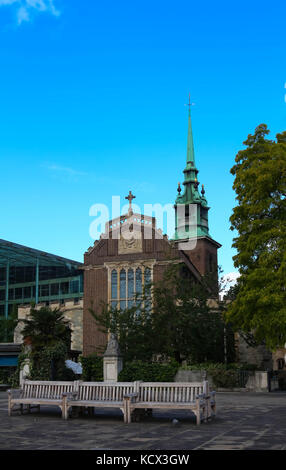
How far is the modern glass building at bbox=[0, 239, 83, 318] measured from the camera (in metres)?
61.8

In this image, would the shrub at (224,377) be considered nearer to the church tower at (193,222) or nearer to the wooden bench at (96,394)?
the wooden bench at (96,394)

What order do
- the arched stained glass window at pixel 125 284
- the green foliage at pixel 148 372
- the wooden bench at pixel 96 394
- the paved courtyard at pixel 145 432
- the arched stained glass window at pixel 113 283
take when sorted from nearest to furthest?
the paved courtyard at pixel 145 432 < the wooden bench at pixel 96 394 < the green foliage at pixel 148 372 < the arched stained glass window at pixel 125 284 < the arched stained glass window at pixel 113 283

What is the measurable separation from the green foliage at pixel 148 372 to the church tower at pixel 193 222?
36.1 meters

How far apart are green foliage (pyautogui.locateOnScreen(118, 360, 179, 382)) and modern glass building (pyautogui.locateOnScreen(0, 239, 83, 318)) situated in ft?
121

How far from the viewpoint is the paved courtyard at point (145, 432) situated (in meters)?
7.90

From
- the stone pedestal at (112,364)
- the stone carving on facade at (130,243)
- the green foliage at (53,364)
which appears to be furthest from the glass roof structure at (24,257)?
the stone pedestal at (112,364)

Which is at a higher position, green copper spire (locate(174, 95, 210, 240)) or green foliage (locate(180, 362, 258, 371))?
green copper spire (locate(174, 95, 210, 240))

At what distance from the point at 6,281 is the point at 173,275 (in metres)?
35.8

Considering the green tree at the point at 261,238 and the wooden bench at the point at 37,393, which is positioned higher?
the green tree at the point at 261,238

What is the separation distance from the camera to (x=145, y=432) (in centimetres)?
947

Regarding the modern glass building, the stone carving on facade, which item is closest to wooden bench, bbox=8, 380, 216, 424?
the stone carving on facade

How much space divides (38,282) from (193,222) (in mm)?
20308

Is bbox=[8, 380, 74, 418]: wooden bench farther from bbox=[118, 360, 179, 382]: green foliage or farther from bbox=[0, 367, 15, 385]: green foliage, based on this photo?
bbox=[0, 367, 15, 385]: green foliage

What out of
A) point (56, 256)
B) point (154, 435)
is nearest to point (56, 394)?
point (154, 435)
